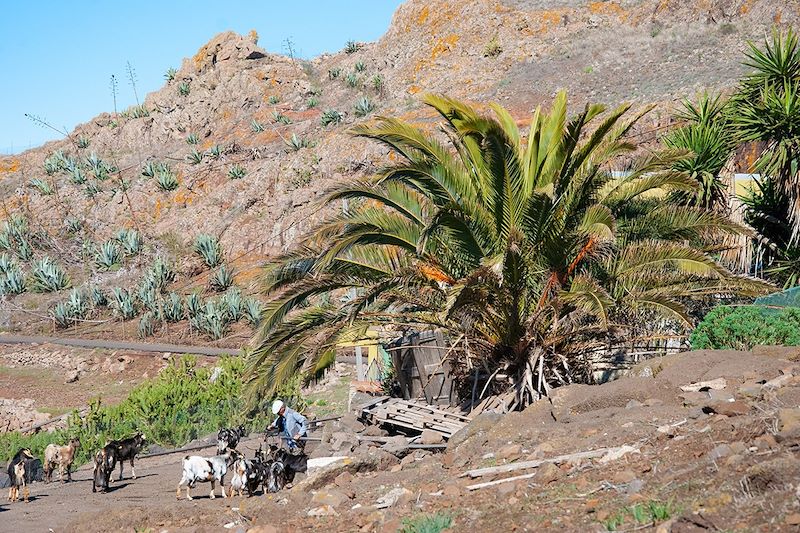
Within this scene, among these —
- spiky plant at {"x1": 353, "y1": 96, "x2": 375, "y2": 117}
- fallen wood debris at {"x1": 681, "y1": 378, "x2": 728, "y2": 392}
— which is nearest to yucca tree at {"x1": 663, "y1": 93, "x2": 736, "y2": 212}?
fallen wood debris at {"x1": 681, "y1": 378, "x2": 728, "y2": 392}

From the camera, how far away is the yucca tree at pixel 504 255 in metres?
→ 13.4

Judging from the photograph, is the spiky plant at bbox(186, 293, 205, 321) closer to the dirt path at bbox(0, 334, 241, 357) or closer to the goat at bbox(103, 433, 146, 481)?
the dirt path at bbox(0, 334, 241, 357)

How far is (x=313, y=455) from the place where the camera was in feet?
46.0

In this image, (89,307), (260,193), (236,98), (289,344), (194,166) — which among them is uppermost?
(236,98)

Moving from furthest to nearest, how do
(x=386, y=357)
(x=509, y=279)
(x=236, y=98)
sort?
(x=236, y=98) → (x=386, y=357) → (x=509, y=279)

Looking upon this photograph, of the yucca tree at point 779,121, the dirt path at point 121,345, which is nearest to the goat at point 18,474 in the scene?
the dirt path at point 121,345

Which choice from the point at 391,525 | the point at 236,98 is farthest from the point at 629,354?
the point at 236,98

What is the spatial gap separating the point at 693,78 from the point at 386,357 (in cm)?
2366

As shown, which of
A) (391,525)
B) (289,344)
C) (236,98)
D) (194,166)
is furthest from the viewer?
(236,98)

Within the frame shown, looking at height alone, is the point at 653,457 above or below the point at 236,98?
below

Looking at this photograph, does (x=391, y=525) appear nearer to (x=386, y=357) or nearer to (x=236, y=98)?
(x=386, y=357)

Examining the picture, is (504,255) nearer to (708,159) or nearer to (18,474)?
(18,474)

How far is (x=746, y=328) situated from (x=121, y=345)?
A: 964 inches

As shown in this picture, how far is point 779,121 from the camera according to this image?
18.9 m
